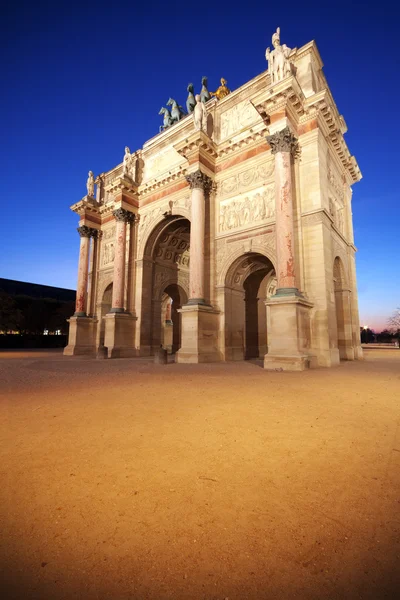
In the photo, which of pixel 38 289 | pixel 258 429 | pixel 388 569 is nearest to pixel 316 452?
pixel 258 429

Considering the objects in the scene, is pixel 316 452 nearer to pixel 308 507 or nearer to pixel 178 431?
pixel 308 507

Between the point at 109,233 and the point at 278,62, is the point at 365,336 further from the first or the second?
the point at 278,62

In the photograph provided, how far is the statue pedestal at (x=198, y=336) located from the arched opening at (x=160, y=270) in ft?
14.7

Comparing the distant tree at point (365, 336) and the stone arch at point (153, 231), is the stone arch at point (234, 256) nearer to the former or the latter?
the stone arch at point (153, 231)

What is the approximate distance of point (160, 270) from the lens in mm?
21656

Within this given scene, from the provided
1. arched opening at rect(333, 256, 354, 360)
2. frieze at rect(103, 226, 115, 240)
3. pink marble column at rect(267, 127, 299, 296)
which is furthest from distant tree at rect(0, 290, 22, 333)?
arched opening at rect(333, 256, 354, 360)

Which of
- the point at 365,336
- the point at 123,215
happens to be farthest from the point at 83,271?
the point at 365,336

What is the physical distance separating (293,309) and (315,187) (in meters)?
6.13

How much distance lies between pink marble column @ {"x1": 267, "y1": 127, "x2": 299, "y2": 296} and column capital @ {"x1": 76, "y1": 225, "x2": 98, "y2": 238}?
16.2m

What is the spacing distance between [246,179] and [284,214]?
15.3 ft

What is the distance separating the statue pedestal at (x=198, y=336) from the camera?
13.8 meters

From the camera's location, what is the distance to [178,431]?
3.65 meters

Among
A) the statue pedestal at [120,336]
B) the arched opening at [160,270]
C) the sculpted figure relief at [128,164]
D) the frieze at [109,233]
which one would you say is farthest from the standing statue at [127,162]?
the statue pedestal at [120,336]

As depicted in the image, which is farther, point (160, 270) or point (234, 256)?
point (160, 270)
